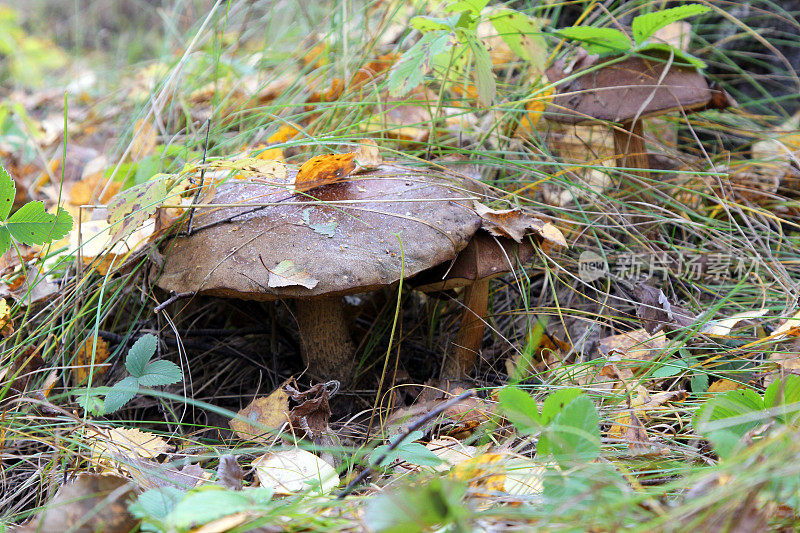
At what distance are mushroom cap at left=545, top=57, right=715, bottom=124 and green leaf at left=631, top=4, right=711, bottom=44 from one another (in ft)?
0.29

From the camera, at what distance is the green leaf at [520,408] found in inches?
42.0

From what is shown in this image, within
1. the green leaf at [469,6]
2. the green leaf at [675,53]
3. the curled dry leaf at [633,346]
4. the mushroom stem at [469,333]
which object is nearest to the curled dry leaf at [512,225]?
the mushroom stem at [469,333]

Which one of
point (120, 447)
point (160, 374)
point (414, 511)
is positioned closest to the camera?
point (414, 511)

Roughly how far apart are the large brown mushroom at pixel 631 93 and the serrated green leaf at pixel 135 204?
128cm

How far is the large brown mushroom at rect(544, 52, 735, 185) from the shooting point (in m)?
1.85

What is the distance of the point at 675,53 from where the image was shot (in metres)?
1.87

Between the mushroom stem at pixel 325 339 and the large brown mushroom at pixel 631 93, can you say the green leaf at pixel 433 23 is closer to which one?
the large brown mushroom at pixel 631 93

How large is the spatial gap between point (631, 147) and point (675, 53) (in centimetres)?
35

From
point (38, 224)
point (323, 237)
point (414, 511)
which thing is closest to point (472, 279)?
point (323, 237)

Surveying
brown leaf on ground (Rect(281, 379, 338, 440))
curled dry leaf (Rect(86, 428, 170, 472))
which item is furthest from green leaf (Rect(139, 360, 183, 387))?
brown leaf on ground (Rect(281, 379, 338, 440))

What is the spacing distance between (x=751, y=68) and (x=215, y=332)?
→ 8.53ft

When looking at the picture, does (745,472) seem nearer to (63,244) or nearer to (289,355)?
(289,355)

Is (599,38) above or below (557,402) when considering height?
above

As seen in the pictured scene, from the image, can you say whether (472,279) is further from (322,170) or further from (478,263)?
(322,170)
